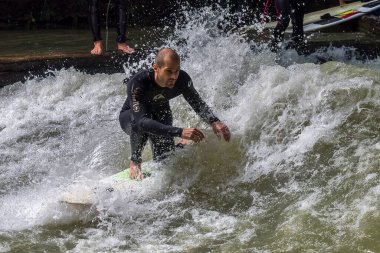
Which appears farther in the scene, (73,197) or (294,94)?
(294,94)

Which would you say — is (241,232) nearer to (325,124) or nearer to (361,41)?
(325,124)

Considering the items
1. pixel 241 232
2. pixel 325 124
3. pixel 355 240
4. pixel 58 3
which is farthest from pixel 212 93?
pixel 58 3

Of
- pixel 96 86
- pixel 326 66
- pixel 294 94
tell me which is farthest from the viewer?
pixel 96 86

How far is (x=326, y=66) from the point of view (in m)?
6.95

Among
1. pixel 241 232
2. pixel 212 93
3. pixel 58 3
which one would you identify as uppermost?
pixel 58 3

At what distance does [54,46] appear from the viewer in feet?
Answer: 37.9

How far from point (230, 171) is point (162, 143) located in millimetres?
678

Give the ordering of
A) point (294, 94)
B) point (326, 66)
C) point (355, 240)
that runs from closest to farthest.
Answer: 1. point (355, 240)
2. point (294, 94)
3. point (326, 66)

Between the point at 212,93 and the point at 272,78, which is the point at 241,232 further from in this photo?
the point at 212,93

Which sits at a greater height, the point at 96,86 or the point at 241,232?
the point at 96,86

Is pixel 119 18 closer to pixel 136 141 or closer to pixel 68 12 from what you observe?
pixel 136 141

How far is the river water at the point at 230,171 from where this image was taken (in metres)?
4.28

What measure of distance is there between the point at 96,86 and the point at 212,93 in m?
2.07

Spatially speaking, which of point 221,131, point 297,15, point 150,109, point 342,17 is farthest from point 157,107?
point 342,17
